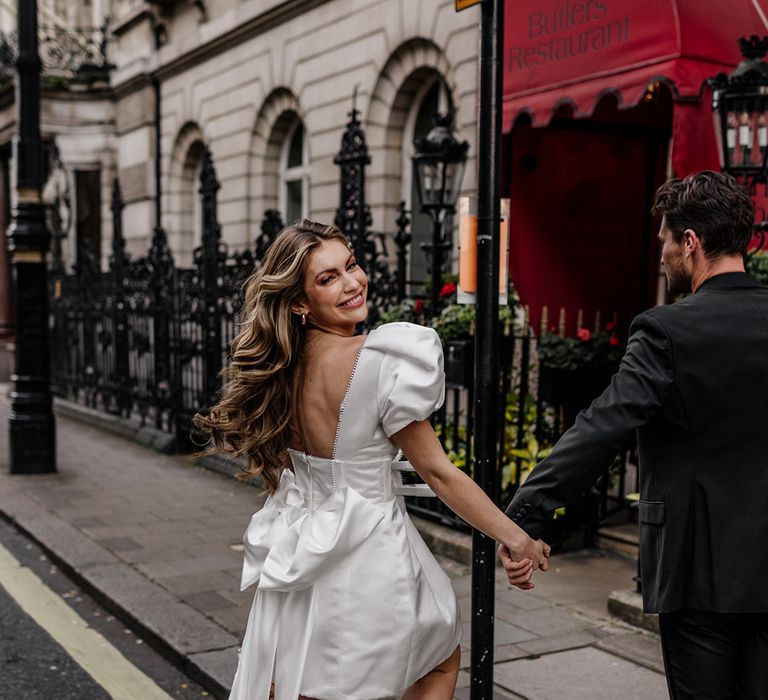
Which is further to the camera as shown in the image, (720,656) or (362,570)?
(362,570)

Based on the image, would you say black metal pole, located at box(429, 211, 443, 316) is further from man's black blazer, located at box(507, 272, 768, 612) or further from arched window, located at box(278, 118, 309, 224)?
arched window, located at box(278, 118, 309, 224)

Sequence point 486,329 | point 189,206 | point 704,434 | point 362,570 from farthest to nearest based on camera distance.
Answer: point 189,206
point 486,329
point 362,570
point 704,434

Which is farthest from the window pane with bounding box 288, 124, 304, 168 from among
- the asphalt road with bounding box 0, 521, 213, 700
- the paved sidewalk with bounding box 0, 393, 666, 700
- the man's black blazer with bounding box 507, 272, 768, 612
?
the man's black blazer with bounding box 507, 272, 768, 612

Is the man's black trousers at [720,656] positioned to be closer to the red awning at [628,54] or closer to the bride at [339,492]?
the bride at [339,492]

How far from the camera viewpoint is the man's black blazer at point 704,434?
229 cm

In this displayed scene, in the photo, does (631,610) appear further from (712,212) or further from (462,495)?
(712,212)

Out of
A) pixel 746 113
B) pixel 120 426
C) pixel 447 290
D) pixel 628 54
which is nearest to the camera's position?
pixel 746 113

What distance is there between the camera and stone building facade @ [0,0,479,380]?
38.2 feet

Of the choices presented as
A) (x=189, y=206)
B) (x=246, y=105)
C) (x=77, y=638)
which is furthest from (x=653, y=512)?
(x=189, y=206)

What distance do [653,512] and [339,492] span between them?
837 mm

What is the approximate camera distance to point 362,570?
248 cm

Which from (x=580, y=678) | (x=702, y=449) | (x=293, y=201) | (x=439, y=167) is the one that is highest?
(x=293, y=201)

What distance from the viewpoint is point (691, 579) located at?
2.35m

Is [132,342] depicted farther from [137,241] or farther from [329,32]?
[137,241]
